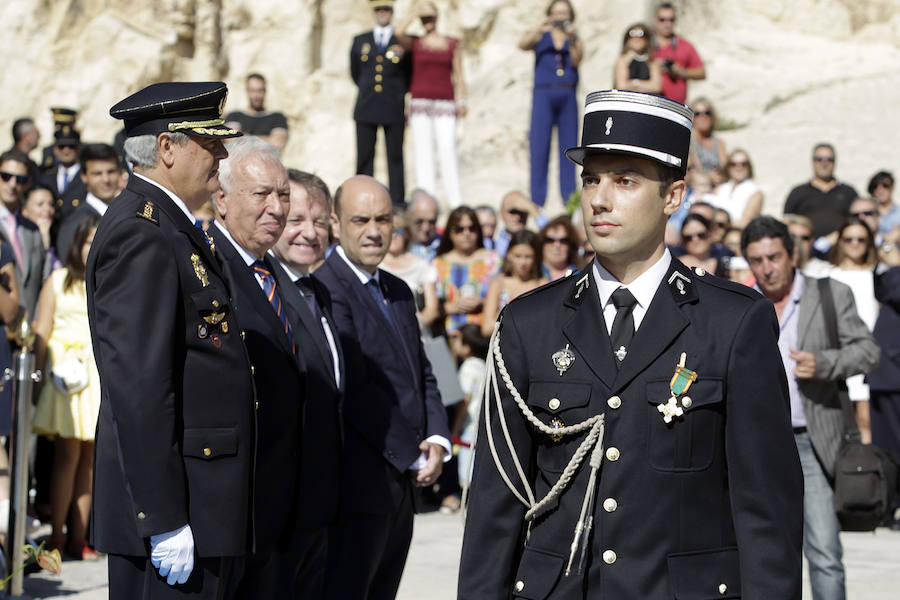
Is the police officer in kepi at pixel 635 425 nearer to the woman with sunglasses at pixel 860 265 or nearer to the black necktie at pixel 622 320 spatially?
the black necktie at pixel 622 320

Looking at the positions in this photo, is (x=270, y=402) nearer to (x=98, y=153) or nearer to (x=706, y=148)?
(x=98, y=153)

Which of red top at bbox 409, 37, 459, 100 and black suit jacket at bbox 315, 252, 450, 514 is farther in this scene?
red top at bbox 409, 37, 459, 100

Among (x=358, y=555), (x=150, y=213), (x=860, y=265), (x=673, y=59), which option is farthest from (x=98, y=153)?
(x=673, y=59)

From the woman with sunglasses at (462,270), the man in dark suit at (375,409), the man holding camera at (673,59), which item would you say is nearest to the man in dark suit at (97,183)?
the woman with sunglasses at (462,270)

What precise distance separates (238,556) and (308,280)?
1.42 m

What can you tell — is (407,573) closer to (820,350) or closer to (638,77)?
(820,350)

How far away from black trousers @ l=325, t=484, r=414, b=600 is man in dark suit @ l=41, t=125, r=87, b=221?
5.75 meters

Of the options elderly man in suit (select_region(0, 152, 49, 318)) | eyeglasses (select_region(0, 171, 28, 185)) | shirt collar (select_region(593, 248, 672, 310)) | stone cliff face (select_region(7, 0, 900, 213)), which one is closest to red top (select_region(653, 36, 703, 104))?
stone cliff face (select_region(7, 0, 900, 213))

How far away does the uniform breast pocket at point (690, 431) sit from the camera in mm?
3092

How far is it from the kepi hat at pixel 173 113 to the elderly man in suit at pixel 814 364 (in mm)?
3004

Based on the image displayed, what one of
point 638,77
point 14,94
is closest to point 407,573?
point 638,77

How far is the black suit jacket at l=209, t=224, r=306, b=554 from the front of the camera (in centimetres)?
434

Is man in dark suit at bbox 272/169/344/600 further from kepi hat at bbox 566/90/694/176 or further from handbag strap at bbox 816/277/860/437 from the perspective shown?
handbag strap at bbox 816/277/860/437

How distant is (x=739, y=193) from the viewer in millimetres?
12484
